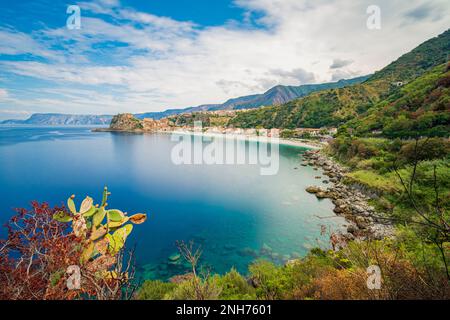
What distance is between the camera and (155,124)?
149125mm

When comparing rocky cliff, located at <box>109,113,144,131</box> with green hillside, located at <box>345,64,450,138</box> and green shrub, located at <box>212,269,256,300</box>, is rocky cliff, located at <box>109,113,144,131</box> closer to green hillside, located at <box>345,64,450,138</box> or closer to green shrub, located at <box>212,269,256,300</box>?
green hillside, located at <box>345,64,450,138</box>

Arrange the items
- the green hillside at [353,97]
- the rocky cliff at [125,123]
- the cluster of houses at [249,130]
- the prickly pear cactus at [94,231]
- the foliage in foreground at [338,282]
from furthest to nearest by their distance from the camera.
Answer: the rocky cliff at [125,123] < the green hillside at [353,97] < the cluster of houses at [249,130] < the prickly pear cactus at [94,231] < the foliage in foreground at [338,282]

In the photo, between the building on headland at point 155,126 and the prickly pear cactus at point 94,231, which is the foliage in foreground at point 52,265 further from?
the building on headland at point 155,126

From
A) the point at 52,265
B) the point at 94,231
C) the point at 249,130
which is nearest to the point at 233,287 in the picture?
the point at 94,231

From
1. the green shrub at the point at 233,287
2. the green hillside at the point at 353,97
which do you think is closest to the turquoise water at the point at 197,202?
the green shrub at the point at 233,287

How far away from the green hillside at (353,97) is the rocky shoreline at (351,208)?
6180 centimetres

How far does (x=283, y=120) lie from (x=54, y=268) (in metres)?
109

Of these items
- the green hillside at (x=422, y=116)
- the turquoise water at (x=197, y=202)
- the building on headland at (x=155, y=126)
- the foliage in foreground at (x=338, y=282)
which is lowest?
the turquoise water at (x=197, y=202)

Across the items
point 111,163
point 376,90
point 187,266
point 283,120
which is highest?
point 376,90

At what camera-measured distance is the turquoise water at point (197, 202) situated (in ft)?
46.4

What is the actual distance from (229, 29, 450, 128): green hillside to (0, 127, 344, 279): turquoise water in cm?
6118
